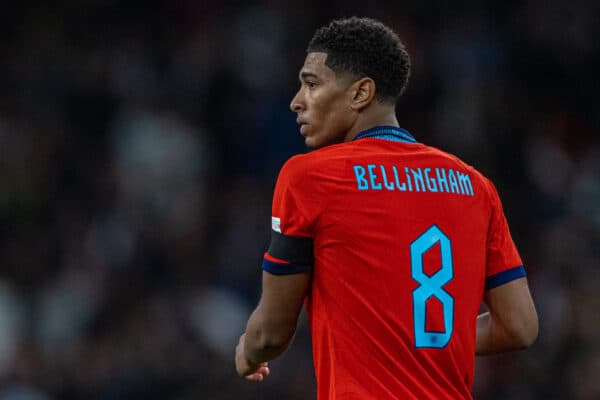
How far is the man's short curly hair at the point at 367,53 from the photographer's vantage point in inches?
130

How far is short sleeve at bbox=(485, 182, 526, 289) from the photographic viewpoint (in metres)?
3.35

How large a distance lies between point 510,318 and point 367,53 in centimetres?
90

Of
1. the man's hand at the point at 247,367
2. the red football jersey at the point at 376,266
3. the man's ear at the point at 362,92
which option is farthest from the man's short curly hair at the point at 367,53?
the man's hand at the point at 247,367

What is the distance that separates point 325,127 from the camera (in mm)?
3316

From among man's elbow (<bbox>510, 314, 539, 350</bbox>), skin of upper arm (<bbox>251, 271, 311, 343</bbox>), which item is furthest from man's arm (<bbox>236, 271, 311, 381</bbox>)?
man's elbow (<bbox>510, 314, 539, 350</bbox>)

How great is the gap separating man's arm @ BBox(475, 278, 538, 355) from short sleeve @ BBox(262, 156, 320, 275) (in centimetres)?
63

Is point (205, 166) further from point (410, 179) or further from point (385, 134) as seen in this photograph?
point (410, 179)

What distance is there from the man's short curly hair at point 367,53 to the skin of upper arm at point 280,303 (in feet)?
2.02

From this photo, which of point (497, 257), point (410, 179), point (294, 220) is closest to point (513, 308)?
point (497, 257)

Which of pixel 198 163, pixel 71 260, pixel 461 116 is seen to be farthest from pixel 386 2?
pixel 71 260

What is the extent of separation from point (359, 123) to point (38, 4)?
26.1 feet

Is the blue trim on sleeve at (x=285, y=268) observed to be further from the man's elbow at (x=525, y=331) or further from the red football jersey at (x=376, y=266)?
the man's elbow at (x=525, y=331)

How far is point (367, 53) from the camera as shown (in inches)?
130

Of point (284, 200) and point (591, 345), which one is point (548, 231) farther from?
point (284, 200)
